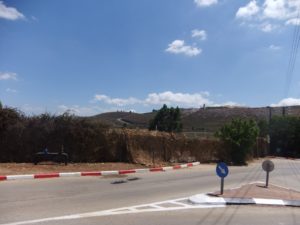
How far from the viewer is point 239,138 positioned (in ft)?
131

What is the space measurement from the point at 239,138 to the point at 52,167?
21.0 meters

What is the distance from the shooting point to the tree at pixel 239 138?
39812mm

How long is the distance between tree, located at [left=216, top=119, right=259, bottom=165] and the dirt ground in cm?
1417

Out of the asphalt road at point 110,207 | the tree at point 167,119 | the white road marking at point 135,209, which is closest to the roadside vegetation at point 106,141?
the asphalt road at point 110,207

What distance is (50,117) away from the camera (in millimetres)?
27156

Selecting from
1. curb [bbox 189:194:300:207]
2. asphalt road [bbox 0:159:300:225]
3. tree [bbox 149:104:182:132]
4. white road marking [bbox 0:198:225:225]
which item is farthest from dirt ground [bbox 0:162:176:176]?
tree [bbox 149:104:182:132]

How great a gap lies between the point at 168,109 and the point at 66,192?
6357 centimetres

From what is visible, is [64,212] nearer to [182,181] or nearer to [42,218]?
[42,218]

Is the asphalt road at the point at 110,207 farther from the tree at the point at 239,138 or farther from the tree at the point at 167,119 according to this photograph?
the tree at the point at 167,119

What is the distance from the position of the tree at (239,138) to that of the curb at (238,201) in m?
24.5

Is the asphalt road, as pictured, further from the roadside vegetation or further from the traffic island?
the roadside vegetation

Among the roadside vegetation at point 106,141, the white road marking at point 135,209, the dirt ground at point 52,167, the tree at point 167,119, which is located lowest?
the white road marking at point 135,209

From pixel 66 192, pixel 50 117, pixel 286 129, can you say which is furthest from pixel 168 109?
pixel 66 192

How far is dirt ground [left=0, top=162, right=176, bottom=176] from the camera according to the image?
21.5 metres
